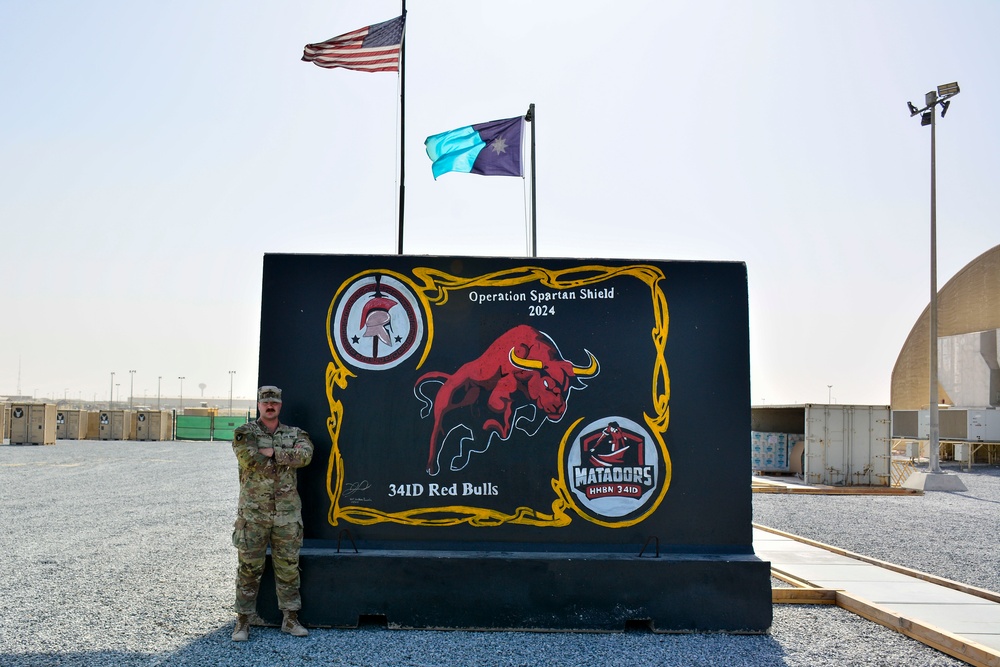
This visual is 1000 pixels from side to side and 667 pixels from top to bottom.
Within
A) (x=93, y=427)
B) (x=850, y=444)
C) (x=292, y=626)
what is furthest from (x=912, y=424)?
(x=93, y=427)

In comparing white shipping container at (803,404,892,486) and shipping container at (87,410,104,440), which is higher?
white shipping container at (803,404,892,486)

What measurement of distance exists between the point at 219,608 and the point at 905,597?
707 centimetres

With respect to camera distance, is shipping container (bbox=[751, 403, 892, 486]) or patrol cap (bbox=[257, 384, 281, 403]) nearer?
patrol cap (bbox=[257, 384, 281, 403])

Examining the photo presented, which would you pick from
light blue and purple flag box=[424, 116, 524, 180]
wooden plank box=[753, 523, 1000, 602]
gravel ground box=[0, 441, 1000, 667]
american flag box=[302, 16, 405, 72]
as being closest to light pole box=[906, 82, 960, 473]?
gravel ground box=[0, 441, 1000, 667]

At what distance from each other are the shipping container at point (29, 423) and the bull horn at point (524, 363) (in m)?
37.9

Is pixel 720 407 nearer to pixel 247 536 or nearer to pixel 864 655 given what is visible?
pixel 864 655

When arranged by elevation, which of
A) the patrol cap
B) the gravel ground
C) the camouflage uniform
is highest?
the patrol cap

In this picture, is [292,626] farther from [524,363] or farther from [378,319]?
[524,363]

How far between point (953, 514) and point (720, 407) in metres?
13.1

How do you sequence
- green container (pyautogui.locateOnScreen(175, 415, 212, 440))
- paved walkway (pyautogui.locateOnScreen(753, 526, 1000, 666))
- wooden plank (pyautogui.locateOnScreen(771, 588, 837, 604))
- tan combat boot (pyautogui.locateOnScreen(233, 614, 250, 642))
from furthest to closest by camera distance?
green container (pyautogui.locateOnScreen(175, 415, 212, 440))
wooden plank (pyautogui.locateOnScreen(771, 588, 837, 604))
paved walkway (pyautogui.locateOnScreen(753, 526, 1000, 666))
tan combat boot (pyautogui.locateOnScreen(233, 614, 250, 642))

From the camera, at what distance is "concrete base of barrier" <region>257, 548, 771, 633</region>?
7055 millimetres

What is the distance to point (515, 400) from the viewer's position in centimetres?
751

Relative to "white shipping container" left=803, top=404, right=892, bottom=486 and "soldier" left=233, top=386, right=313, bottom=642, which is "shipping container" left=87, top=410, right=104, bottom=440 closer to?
"white shipping container" left=803, top=404, right=892, bottom=486

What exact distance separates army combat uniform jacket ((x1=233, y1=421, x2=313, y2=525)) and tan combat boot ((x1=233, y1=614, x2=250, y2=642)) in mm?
843
